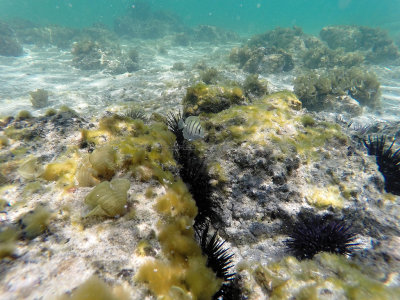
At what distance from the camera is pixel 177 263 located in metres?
1.70

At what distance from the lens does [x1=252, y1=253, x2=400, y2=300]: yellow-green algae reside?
1.63m

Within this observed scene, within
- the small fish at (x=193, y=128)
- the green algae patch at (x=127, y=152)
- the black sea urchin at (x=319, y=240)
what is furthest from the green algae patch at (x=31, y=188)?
the black sea urchin at (x=319, y=240)

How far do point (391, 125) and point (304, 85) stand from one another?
3.59 meters

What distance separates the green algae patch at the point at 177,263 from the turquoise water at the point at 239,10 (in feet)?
209

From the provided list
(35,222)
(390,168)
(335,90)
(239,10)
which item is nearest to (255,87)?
(390,168)

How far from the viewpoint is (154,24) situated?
28734 millimetres

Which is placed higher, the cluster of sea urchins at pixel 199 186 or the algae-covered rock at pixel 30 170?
the algae-covered rock at pixel 30 170

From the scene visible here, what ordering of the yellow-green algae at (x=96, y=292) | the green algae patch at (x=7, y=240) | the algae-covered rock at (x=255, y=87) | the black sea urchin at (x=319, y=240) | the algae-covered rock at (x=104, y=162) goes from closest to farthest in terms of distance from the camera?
1. the yellow-green algae at (x=96, y=292)
2. the green algae patch at (x=7, y=240)
3. the algae-covered rock at (x=104, y=162)
4. the black sea urchin at (x=319, y=240)
5. the algae-covered rock at (x=255, y=87)

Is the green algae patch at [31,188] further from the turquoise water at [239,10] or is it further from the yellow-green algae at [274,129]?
the turquoise water at [239,10]

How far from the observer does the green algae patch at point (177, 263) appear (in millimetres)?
1491

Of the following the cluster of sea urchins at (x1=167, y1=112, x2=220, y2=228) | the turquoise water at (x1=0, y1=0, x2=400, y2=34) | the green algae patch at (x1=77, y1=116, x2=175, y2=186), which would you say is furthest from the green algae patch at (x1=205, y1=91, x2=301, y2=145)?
the turquoise water at (x1=0, y1=0, x2=400, y2=34)

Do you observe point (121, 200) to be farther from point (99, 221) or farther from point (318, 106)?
point (318, 106)

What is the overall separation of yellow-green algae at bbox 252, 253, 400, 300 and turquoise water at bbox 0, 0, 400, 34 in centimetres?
6423

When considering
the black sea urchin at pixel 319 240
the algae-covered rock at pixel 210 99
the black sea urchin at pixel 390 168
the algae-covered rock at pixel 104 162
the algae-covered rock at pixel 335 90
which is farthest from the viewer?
the algae-covered rock at pixel 335 90
